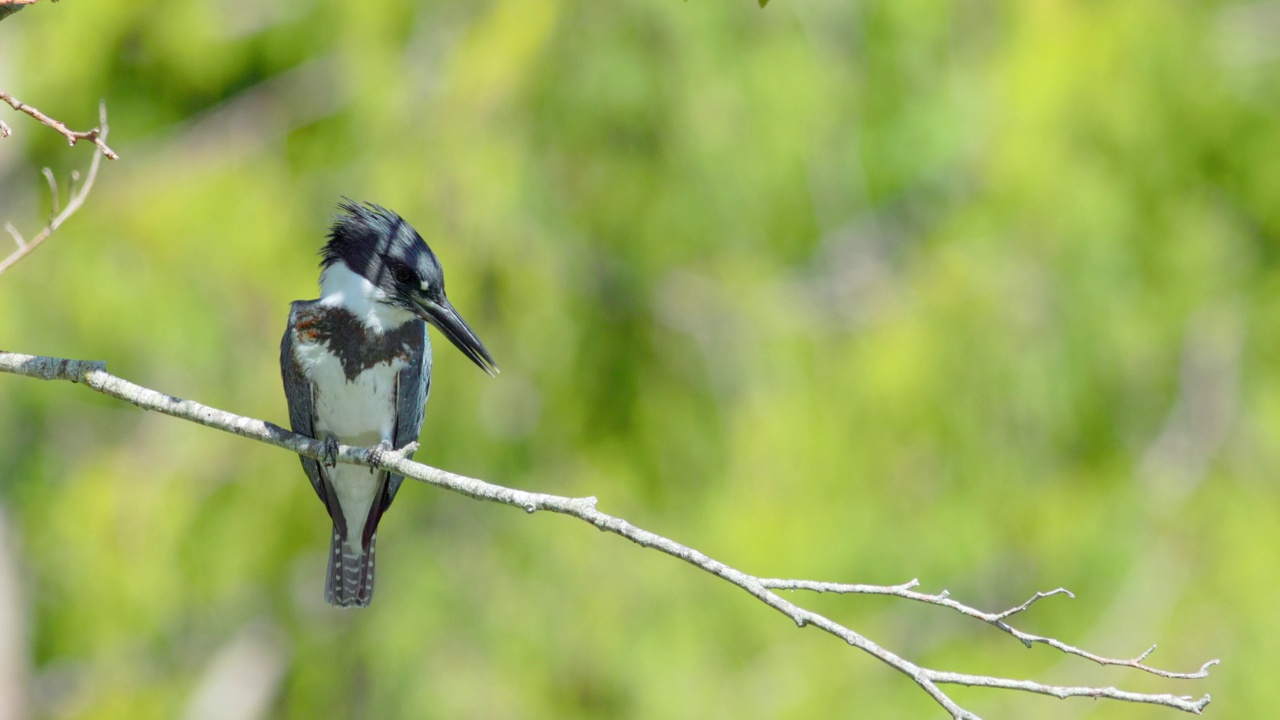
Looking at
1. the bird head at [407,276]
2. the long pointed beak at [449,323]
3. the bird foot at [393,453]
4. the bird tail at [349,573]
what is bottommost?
the bird foot at [393,453]

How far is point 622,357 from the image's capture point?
593cm

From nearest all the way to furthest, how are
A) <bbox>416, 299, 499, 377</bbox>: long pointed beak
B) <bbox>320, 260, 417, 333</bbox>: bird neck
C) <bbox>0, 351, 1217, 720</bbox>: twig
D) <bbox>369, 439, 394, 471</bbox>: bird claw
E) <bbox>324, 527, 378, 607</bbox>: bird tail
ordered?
<bbox>0, 351, 1217, 720</bbox>: twig < <bbox>369, 439, 394, 471</bbox>: bird claw < <bbox>416, 299, 499, 377</bbox>: long pointed beak < <bbox>320, 260, 417, 333</bbox>: bird neck < <bbox>324, 527, 378, 607</bbox>: bird tail

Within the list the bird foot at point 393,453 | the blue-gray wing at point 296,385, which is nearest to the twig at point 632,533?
the bird foot at point 393,453

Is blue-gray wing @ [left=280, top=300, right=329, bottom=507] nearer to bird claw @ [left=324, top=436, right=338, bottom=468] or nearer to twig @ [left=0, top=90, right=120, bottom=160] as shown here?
bird claw @ [left=324, top=436, right=338, bottom=468]

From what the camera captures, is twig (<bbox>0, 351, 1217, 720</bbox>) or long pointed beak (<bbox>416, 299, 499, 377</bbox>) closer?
twig (<bbox>0, 351, 1217, 720</bbox>)

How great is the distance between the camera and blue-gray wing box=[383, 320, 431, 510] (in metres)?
2.89

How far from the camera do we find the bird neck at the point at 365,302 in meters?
2.76

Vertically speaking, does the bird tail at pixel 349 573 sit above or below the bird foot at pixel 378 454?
above

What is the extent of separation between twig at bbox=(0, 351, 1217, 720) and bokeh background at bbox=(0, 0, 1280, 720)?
273 centimetres

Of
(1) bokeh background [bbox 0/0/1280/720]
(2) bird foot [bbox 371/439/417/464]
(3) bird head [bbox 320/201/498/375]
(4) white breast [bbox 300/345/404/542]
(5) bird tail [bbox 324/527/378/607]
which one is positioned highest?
(1) bokeh background [bbox 0/0/1280/720]

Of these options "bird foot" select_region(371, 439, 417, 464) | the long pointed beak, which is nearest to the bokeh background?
the long pointed beak

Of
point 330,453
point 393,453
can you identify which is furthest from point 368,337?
point 393,453

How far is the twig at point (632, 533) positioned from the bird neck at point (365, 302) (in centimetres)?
52

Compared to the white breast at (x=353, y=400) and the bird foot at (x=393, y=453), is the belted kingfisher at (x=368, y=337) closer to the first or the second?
the white breast at (x=353, y=400)
